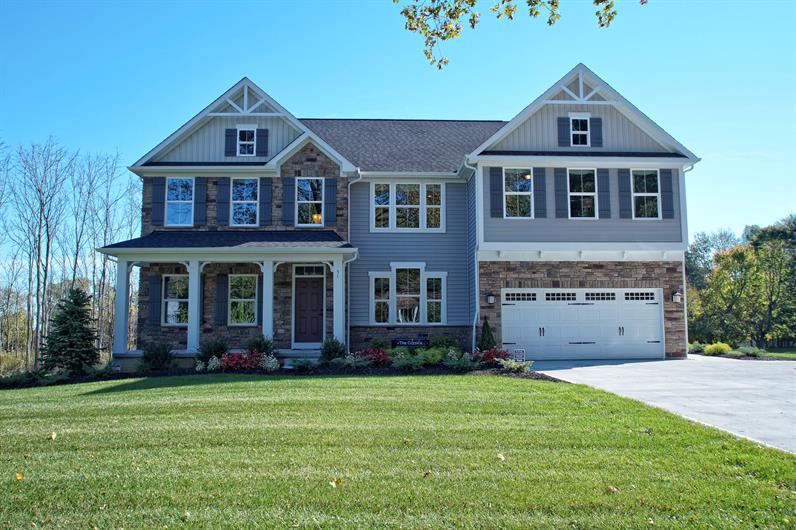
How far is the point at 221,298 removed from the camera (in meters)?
16.8

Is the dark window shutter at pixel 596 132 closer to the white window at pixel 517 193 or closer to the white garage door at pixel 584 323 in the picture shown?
the white window at pixel 517 193

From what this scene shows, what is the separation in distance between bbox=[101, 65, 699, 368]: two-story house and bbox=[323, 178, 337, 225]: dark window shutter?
1.7 inches

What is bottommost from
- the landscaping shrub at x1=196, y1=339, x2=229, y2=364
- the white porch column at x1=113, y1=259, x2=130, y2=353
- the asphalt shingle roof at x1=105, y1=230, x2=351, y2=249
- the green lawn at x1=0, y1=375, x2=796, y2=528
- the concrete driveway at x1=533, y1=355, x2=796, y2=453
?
the green lawn at x1=0, y1=375, x2=796, y2=528

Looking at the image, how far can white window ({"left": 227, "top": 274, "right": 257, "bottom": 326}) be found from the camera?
664 inches

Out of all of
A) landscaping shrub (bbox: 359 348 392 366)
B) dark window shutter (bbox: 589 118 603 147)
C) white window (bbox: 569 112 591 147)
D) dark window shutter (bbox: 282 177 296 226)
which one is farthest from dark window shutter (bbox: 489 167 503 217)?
dark window shutter (bbox: 282 177 296 226)

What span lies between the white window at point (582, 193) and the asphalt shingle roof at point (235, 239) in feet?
21.7

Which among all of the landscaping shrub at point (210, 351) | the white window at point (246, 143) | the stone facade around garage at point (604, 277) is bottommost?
the landscaping shrub at point (210, 351)

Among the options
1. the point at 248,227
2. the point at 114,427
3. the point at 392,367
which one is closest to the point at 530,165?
the point at 392,367

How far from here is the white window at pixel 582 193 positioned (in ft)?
54.6

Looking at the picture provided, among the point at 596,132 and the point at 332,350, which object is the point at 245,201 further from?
the point at 596,132

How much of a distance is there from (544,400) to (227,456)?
5.04 m

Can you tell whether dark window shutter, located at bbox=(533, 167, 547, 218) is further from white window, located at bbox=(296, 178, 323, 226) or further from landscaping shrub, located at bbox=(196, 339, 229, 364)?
landscaping shrub, located at bbox=(196, 339, 229, 364)

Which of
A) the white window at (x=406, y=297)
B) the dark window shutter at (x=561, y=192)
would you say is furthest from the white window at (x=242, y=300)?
the dark window shutter at (x=561, y=192)

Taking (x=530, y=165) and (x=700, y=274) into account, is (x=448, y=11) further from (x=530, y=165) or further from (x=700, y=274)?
(x=700, y=274)
